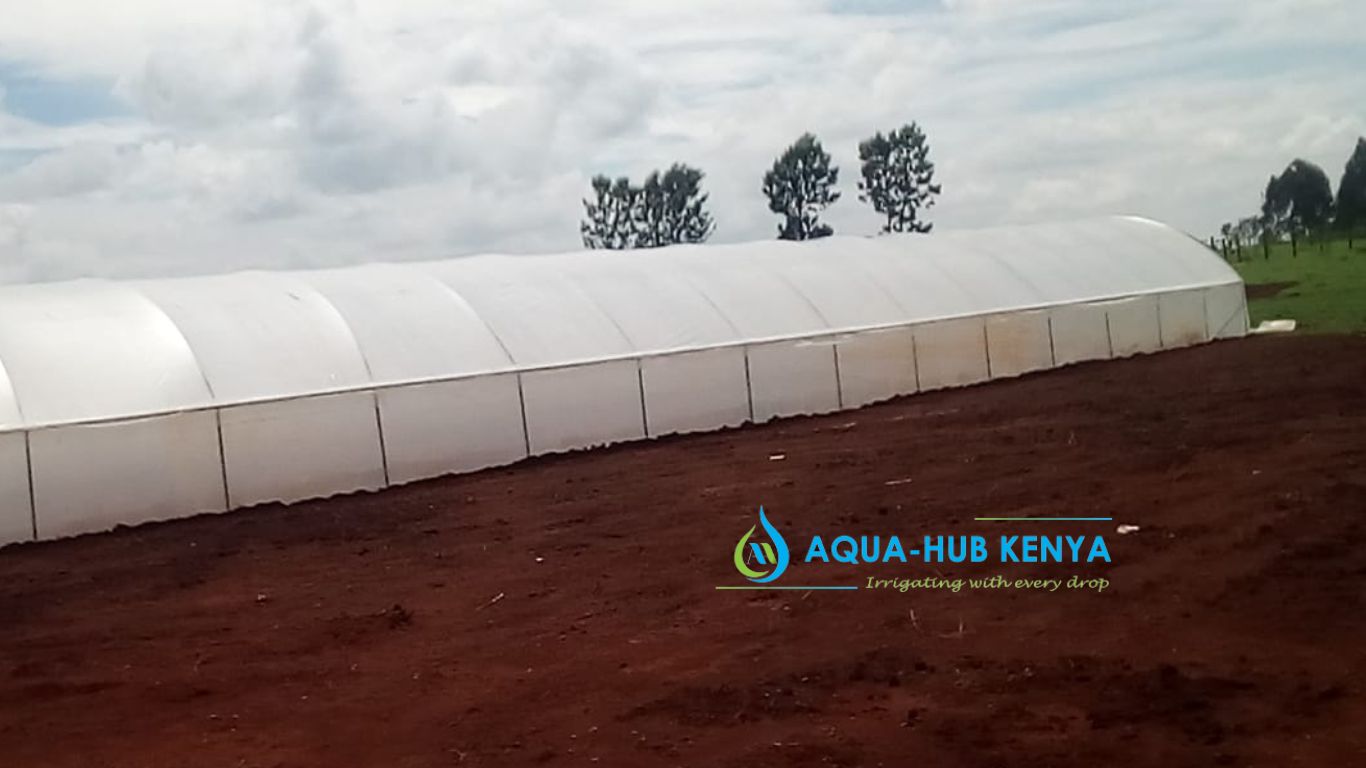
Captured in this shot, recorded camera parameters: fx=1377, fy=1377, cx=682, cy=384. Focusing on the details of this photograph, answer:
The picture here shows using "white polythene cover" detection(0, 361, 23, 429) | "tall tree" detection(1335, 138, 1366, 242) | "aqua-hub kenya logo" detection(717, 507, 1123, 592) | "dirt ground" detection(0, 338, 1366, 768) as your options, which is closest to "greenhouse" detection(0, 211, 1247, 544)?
"white polythene cover" detection(0, 361, 23, 429)

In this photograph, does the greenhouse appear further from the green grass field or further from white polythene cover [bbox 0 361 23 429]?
the green grass field

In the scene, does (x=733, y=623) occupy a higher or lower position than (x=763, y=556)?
lower

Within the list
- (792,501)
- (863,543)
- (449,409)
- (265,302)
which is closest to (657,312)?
(449,409)

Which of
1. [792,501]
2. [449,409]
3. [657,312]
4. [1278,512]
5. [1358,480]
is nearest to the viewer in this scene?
[1278,512]

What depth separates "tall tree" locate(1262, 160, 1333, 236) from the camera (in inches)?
1492

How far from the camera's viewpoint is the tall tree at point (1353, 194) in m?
36.0

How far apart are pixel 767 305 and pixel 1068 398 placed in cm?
527

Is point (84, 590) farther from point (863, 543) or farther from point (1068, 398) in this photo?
point (1068, 398)

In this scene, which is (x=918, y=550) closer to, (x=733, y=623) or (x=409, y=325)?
(x=733, y=623)

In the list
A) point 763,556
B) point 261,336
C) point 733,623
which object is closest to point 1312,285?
point 261,336

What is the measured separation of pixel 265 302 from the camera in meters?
18.8

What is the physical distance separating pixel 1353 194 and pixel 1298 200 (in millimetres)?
2412

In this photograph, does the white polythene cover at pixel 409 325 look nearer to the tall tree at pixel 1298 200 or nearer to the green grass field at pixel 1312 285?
the green grass field at pixel 1312 285

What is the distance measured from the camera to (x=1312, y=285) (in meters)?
33.5
